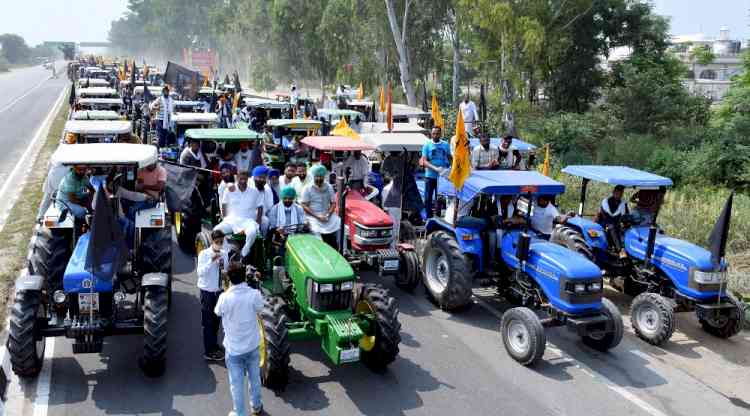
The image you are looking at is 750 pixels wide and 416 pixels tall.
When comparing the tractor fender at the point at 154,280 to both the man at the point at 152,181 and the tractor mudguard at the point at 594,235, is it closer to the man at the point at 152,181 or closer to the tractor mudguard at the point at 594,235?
the man at the point at 152,181

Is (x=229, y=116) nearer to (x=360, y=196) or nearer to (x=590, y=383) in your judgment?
(x=360, y=196)

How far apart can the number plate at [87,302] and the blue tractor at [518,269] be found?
455cm

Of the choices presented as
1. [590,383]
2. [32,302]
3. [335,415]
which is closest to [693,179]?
[590,383]

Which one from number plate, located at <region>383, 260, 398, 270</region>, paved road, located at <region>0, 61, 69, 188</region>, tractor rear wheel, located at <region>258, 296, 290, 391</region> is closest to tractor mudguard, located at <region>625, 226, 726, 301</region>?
number plate, located at <region>383, 260, 398, 270</region>

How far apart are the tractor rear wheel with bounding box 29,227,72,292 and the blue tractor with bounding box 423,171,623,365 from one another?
4.93 metres

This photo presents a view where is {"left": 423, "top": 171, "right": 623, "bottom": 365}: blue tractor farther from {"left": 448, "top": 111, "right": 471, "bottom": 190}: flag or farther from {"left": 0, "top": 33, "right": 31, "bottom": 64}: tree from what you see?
{"left": 0, "top": 33, "right": 31, "bottom": 64}: tree

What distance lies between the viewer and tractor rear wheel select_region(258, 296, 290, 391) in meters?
6.74

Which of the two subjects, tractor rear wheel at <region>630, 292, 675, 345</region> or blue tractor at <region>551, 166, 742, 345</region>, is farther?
blue tractor at <region>551, 166, 742, 345</region>

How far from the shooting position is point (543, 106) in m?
27.6

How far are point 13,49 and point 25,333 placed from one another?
158 m

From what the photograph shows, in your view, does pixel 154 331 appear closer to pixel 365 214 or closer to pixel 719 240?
pixel 365 214

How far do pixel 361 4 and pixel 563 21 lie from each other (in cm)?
1306

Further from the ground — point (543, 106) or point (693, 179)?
point (543, 106)

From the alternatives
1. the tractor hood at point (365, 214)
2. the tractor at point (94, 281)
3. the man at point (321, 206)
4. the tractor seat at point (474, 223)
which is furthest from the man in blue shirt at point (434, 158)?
the tractor at point (94, 281)
